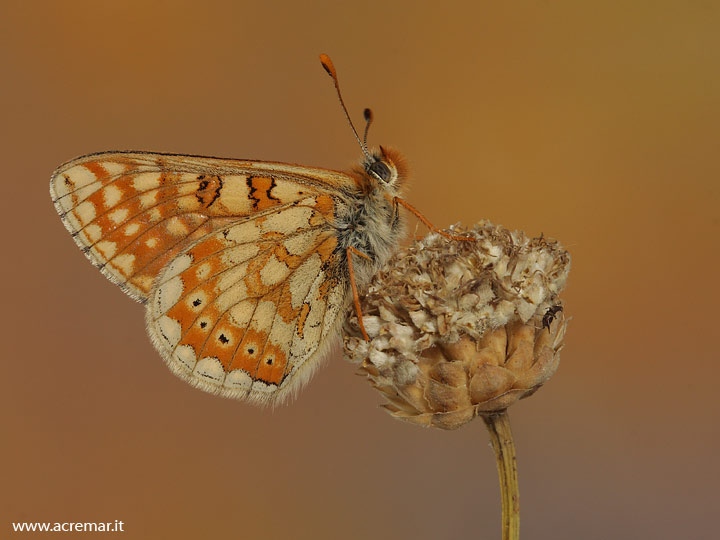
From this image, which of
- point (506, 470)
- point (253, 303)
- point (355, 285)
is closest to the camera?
point (506, 470)

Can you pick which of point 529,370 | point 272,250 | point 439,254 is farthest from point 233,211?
point 529,370

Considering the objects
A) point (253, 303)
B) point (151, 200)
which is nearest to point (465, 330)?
point (253, 303)

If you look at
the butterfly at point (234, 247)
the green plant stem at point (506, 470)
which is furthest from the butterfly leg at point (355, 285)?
the green plant stem at point (506, 470)

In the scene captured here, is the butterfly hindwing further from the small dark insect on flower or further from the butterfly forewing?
the small dark insect on flower

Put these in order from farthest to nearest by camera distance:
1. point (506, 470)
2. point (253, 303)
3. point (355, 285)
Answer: point (253, 303) < point (355, 285) < point (506, 470)

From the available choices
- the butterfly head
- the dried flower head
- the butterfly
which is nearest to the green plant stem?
the dried flower head

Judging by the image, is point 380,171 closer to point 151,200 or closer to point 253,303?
point 253,303

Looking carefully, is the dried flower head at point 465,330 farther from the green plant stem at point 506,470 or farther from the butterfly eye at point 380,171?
the butterfly eye at point 380,171
